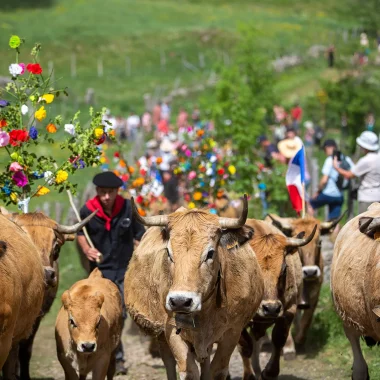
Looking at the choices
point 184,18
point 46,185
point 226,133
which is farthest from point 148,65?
point 46,185

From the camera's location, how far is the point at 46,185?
12.3 meters

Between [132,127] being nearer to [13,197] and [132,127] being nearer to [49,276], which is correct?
[13,197]

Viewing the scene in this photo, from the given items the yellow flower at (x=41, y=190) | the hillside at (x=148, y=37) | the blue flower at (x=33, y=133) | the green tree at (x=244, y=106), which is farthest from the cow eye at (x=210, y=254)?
the hillside at (x=148, y=37)

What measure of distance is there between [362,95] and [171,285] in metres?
22.1

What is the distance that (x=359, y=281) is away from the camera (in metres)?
9.62

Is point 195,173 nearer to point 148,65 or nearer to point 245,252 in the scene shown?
point 245,252

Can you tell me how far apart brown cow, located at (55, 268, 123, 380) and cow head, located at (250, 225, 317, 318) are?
1655 millimetres

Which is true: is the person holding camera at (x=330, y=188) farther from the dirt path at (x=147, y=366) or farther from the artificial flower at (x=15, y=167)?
the artificial flower at (x=15, y=167)

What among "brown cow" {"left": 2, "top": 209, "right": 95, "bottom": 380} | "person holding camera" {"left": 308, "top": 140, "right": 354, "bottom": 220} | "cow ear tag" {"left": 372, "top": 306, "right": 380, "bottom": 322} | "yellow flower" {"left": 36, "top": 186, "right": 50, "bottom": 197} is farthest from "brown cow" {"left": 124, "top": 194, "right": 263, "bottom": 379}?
"person holding camera" {"left": 308, "top": 140, "right": 354, "bottom": 220}

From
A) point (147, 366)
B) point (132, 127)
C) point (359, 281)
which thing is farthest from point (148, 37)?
point (359, 281)

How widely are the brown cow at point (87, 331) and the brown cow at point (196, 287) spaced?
0.48 meters

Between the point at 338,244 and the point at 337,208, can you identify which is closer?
the point at 338,244

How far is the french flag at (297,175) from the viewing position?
13891 mm

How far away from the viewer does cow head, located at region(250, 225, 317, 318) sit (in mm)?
11109
